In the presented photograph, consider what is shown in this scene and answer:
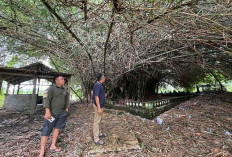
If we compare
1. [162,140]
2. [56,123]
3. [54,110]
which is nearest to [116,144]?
[162,140]

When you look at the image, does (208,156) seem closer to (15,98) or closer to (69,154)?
(69,154)

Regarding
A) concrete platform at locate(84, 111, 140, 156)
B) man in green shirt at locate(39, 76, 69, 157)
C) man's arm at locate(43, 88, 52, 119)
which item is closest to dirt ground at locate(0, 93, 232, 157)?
concrete platform at locate(84, 111, 140, 156)

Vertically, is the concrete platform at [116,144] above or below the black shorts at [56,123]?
below

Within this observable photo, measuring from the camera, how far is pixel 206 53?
254cm

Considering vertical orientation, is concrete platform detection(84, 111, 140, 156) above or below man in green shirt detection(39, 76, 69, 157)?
below

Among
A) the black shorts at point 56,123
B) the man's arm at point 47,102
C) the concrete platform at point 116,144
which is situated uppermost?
the man's arm at point 47,102

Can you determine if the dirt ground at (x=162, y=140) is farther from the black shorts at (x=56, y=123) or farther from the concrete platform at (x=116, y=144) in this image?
the black shorts at (x=56, y=123)

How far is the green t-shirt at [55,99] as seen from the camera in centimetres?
161

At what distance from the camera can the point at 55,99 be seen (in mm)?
1708

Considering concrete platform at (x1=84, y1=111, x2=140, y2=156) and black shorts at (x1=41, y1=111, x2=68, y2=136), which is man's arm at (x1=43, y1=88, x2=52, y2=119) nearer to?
black shorts at (x1=41, y1=111, x2=68, y2=136)

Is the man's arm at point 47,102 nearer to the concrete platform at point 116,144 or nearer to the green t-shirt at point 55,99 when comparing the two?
the green t-shirt at point 55,99

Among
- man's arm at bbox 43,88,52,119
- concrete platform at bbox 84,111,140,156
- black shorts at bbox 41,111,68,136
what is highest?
man's arm at bbox 43,88,52,119

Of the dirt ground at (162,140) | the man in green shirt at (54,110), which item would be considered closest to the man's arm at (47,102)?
the man in green shirt at (54,110)

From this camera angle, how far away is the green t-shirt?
5.28 feet
